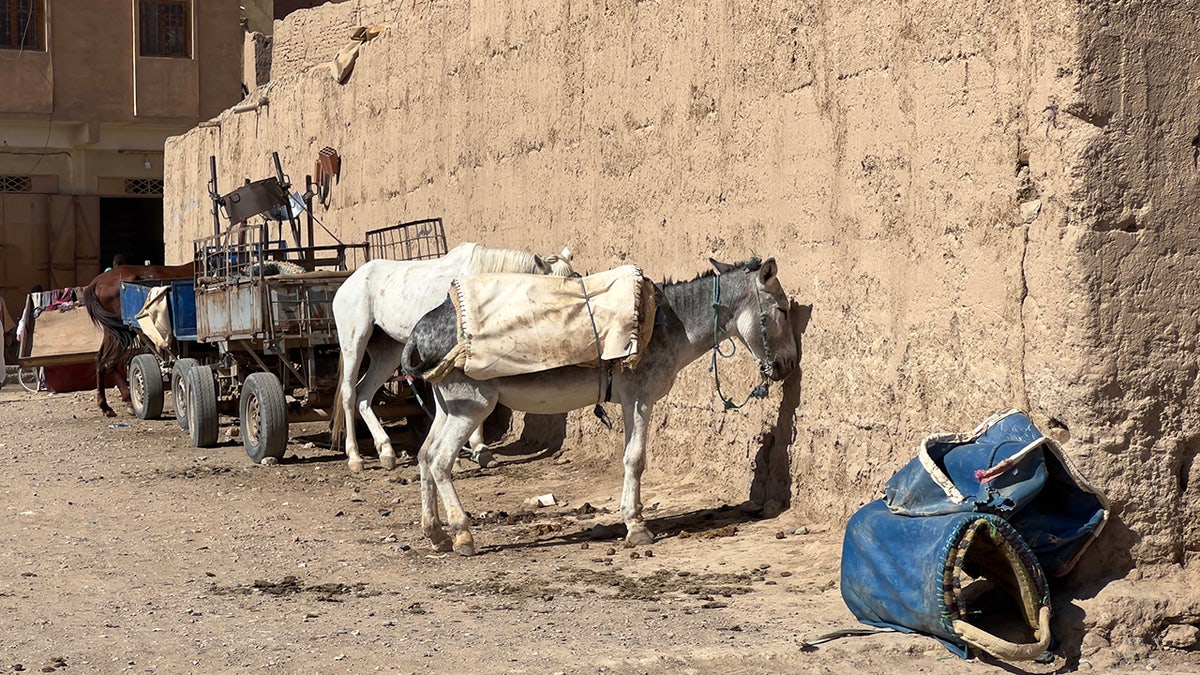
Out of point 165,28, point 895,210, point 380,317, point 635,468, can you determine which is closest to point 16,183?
point 165,28

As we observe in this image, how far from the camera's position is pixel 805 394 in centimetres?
771

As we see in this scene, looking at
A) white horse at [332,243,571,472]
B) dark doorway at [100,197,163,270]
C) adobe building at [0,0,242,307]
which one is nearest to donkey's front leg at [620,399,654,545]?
white horse at [332,243,571,472]

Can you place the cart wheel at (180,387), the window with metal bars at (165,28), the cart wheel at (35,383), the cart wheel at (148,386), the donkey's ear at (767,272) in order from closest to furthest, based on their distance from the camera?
the donkey's ear at (767,272) → the cart wheel at (180,387) → the cart wheel at (148,386) → the cart wheel at (35,383) → the window with metal bars at (165,28)

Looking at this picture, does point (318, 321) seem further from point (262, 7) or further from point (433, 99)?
point (262, 7)

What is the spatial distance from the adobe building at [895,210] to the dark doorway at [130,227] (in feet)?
66.2

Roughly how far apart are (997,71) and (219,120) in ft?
49.6

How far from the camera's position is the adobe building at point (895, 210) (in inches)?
220

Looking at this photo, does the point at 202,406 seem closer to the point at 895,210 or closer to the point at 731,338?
the point at 731,338

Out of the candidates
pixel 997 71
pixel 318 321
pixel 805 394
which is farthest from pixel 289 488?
pixel 997 71

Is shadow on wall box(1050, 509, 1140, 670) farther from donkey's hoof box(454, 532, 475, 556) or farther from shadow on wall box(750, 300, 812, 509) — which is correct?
donkey's hoof box(454, 532, 475, 556)

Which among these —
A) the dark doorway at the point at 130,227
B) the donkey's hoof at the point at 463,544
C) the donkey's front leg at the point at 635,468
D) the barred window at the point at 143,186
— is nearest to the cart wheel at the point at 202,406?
the donkey's hoof at the point at 463,544

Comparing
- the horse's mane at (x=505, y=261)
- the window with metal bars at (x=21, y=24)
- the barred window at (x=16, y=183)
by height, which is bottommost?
the horse's mane at (x=505, y=261)

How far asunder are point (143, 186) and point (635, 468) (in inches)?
922

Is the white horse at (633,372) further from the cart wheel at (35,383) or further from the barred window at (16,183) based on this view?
the barred window at (16,183)
